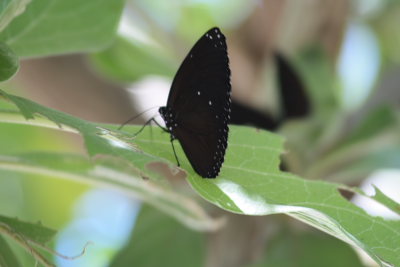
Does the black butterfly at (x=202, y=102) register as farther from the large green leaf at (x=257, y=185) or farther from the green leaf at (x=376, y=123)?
the green leaf at (x=376, y=123)

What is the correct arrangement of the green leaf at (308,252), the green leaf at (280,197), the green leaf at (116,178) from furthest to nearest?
the green leaf at (308,252), the green leaf at (116,178), the green leaf at (280,197)

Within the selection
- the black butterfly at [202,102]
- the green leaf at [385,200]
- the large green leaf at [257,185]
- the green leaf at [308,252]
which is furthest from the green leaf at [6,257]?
the green leaf at [308,252]

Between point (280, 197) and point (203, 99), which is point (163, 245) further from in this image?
point (280, 197)

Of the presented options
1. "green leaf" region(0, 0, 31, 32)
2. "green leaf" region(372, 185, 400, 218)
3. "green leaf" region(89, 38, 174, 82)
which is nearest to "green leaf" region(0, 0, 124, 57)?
"green leaf" region(0, 0, 31, 32)

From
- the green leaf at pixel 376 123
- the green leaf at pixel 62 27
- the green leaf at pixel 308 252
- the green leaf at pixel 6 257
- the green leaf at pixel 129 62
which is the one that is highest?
the green leaf at pixel 62 27

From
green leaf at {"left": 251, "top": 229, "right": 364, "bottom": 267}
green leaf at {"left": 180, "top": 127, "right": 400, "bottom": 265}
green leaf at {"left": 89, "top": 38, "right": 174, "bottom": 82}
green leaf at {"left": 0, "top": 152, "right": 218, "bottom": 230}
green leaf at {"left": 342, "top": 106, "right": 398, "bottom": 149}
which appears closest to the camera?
green leaf at {"left": 180, "top": 127, "right": 400, "bottom": 265}

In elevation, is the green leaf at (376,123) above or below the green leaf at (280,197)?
below

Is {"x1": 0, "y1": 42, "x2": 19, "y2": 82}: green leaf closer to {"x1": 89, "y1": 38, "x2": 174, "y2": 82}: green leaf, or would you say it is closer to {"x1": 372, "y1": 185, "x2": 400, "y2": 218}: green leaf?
{"x1": 372, "y1": 185, "x2": 400, "y2": 218}: green leaf
